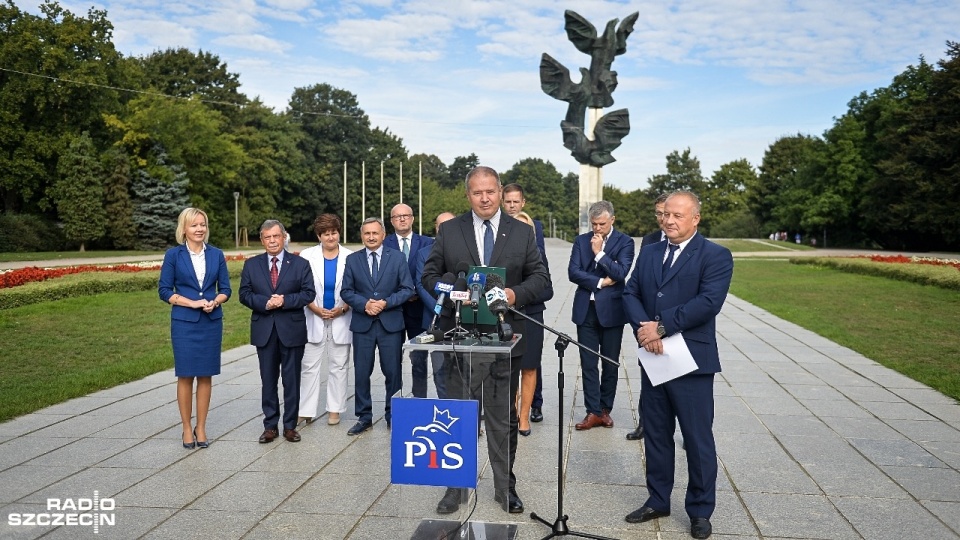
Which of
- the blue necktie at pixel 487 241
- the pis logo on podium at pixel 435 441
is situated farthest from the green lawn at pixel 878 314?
the pis logo on podium at pixel 435 441

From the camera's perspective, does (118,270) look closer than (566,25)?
Yes

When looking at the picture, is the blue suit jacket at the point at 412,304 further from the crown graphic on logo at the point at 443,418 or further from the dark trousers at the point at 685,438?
the crown graphic on logo at the point at 443,418

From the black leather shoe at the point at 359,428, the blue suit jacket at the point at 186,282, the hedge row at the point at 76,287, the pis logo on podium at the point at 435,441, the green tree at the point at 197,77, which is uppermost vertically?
the green tree at the point at 197,77

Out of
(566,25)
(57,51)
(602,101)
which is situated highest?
(57,51)

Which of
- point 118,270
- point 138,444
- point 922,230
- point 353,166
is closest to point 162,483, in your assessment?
point 138,444

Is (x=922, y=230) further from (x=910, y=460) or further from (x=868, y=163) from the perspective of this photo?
(x=910, y=460)

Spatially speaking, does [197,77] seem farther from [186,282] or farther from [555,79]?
[186,282]

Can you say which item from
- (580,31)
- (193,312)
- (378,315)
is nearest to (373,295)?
(378,315)

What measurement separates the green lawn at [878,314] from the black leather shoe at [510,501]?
5694 millimetres

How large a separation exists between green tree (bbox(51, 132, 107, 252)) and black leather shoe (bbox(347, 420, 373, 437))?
3966cm

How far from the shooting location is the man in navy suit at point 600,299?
650cm

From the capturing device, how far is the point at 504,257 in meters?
4.62

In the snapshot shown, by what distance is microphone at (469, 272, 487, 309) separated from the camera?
3.84 meters

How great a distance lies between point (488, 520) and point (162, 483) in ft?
7.49
